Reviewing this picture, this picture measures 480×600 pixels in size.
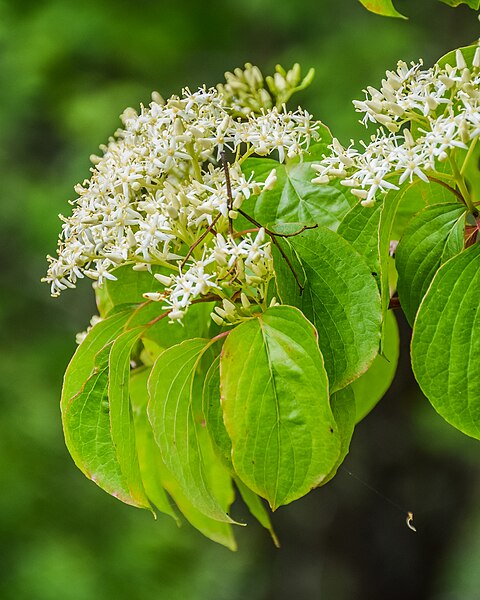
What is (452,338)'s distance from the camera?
531 millimetres

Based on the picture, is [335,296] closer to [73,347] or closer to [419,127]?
[419,127]

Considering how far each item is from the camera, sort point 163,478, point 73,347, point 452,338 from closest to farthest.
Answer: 1. point 452,338
2. point 163,478
3. point 73,347

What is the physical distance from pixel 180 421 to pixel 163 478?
0.21 metres

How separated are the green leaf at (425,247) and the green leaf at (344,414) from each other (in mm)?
78

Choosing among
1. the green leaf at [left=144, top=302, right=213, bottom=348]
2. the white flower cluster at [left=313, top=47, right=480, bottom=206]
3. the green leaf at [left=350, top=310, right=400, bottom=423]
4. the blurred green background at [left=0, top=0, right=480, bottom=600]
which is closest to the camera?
the white flower cluster at [left=313, top=47, right=480, bottom=206]

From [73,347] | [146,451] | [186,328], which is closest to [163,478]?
[146,451]

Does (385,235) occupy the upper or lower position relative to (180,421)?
upper

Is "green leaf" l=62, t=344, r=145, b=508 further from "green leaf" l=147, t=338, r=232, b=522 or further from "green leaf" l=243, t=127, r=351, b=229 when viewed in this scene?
"green leaf" l=243, t=127, r=351, b=229

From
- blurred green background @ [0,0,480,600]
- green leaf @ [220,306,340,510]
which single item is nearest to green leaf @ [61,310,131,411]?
green leaf @ [220,306,340,510]

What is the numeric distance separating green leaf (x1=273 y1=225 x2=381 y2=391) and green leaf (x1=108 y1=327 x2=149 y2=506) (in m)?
0.14

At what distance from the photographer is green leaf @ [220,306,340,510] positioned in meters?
0.53

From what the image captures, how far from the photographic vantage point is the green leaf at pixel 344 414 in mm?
584

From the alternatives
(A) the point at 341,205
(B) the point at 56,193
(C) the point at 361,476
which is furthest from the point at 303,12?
(A) the point at 341,205

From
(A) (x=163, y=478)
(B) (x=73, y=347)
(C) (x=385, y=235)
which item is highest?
(C) (x=385, y=235)
